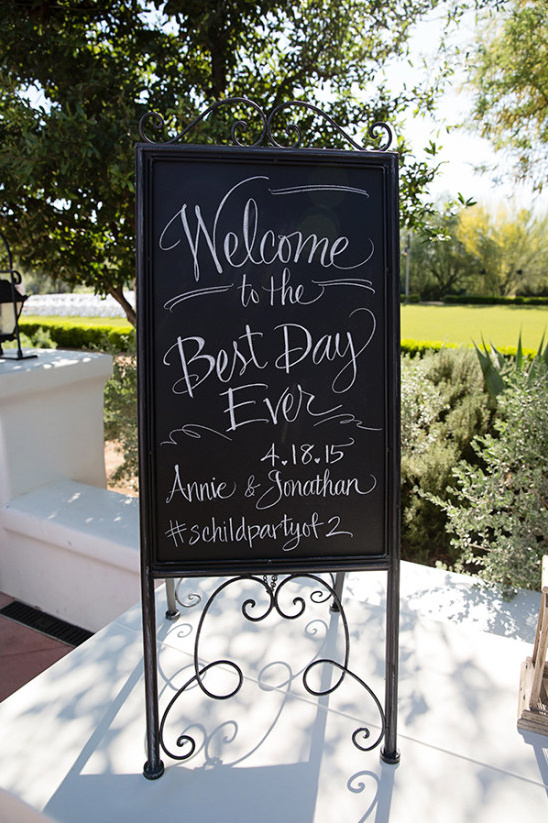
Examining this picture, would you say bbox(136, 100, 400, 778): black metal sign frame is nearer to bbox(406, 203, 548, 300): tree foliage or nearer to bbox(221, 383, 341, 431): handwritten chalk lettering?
bbox(221, 383, 341, 431): handwritten chalk lettering

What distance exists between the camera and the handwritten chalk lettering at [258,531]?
1.46 m

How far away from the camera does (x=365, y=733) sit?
1539 mm

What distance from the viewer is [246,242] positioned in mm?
1386

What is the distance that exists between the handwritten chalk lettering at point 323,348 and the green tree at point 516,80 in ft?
17.9

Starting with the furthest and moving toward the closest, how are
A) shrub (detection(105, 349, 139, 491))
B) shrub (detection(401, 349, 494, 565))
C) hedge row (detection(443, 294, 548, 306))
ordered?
hedge row (detection(443, 294, 548, 306)) → shrub (detection(105, 349, 139, 491)) → shrub (detection(401, 349, 494, 565))

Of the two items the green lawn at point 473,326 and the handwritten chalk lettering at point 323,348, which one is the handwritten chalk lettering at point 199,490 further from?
the green lawn at point 473,326

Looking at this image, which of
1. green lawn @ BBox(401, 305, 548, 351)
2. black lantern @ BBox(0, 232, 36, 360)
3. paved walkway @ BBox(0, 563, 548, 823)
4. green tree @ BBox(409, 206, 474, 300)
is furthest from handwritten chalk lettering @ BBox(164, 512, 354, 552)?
green tree @ BBox(409, 206, 474, 300)

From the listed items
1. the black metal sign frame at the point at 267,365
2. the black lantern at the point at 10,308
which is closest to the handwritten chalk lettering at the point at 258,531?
the black metal sign frame at the point at 267,365

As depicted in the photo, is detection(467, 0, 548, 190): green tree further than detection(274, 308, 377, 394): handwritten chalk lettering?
Yes

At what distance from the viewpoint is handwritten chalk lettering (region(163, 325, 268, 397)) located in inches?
54.7

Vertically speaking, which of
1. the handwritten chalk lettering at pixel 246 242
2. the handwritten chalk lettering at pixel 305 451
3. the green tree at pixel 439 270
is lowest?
the handwritten chalk lettering at pixel 305 451

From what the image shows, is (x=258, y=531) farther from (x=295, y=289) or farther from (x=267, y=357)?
(x=295, y=289)

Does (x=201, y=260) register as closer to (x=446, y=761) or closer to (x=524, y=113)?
(x=446, y=761)

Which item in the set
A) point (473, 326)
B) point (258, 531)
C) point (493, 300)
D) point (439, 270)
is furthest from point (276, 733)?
point (439, 270)
